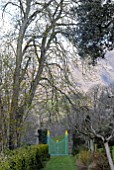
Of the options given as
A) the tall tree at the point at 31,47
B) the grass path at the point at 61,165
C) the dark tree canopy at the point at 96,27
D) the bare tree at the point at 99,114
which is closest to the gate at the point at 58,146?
the grass path at the point at 61,165

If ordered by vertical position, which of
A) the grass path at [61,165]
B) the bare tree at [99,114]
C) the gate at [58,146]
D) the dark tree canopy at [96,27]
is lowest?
the grass path at [61,165]

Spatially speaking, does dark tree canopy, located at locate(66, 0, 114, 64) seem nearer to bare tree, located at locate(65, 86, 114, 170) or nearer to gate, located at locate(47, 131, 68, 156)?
bare tree, located at locate(65, 86, 114, 170)

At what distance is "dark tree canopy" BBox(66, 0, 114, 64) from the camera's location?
1173cm

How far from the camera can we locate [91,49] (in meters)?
12.5

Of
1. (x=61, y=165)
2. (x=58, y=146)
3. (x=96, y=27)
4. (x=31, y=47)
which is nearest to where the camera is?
(x=96, y=27)

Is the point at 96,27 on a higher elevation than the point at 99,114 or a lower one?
higher

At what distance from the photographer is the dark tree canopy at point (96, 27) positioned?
1173 cm

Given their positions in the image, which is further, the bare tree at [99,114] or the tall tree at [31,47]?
the bare tree at [99,114]

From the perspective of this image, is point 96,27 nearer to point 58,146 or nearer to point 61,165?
point 61,165

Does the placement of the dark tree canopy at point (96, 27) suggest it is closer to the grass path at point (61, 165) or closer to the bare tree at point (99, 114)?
the bare tree at point (99, 114)

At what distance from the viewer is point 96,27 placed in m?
11.8

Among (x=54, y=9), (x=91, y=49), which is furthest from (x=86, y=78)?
(x=91, y=49)

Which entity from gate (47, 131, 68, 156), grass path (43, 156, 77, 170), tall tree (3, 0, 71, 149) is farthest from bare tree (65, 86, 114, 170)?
A: gate (47, 131, 68, 156)

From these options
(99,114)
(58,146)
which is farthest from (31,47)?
(58,146)
